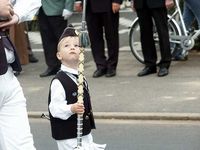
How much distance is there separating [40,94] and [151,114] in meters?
2.08

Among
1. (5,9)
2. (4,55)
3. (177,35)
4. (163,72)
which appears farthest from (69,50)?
(177,35)

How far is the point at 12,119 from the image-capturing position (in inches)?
157

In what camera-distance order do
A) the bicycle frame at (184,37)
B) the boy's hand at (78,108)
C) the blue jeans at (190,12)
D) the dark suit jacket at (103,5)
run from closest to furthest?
the boy's hand at (78,108) → the dark suit jacket at (103,5) → the blue jeans at (190,12) → the bicycle frame at (184,37)

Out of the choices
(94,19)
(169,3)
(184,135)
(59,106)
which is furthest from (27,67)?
(59,106)

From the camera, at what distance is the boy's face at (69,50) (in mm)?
4473

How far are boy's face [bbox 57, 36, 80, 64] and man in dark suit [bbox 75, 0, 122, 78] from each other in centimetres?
472

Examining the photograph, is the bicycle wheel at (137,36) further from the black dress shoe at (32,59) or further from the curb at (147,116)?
the curb at (147,116)

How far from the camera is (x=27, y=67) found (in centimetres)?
1105

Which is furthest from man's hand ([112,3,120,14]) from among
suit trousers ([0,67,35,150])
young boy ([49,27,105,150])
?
suit trousers ([0,67,35,150])

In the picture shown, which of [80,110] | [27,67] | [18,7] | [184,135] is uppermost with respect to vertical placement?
[18,7]

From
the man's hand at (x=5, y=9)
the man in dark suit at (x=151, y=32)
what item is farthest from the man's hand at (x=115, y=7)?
the man's hand at (x=5, y=9)

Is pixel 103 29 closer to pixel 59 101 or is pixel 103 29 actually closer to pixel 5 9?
pixel 59 101

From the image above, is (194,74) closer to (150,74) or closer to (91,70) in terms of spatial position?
(150,74)

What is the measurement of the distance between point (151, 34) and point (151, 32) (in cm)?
3
